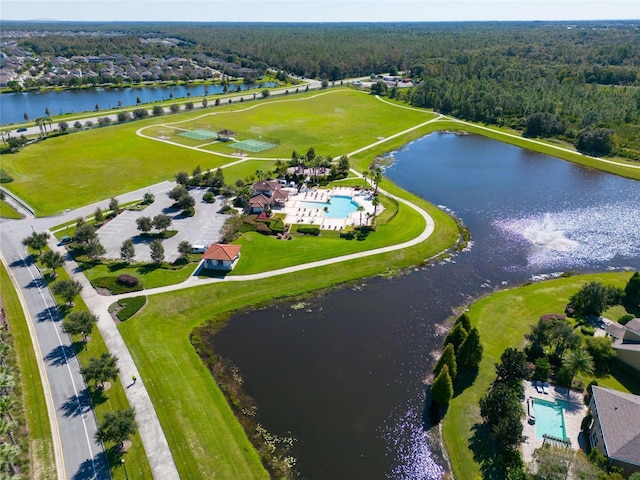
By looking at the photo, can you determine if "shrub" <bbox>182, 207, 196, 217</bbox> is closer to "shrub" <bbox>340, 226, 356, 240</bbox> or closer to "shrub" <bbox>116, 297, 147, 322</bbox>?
"shrub" <bbox>116, 297, 147, 322</bbox>

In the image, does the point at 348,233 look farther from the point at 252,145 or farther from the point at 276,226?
the point at 252,145

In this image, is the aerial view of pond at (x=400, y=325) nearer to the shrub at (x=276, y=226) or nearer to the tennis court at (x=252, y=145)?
the shrub at (x=276, y=226)

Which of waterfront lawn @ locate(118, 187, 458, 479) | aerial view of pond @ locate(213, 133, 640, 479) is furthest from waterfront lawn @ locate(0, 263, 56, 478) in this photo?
aerial view of pond @ locate(213, 133, 640, 479)

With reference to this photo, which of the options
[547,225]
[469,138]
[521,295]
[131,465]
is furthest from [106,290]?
[469,138]

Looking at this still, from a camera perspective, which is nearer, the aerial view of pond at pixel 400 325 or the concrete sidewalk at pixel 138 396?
the concrete sidewalk at pixel 138 396

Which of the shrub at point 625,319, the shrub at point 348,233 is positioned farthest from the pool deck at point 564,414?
the shrub at point 348,233

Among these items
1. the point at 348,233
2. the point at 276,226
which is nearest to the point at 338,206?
the point at 348,233

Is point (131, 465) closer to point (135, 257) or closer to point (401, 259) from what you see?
point (135, 257)
